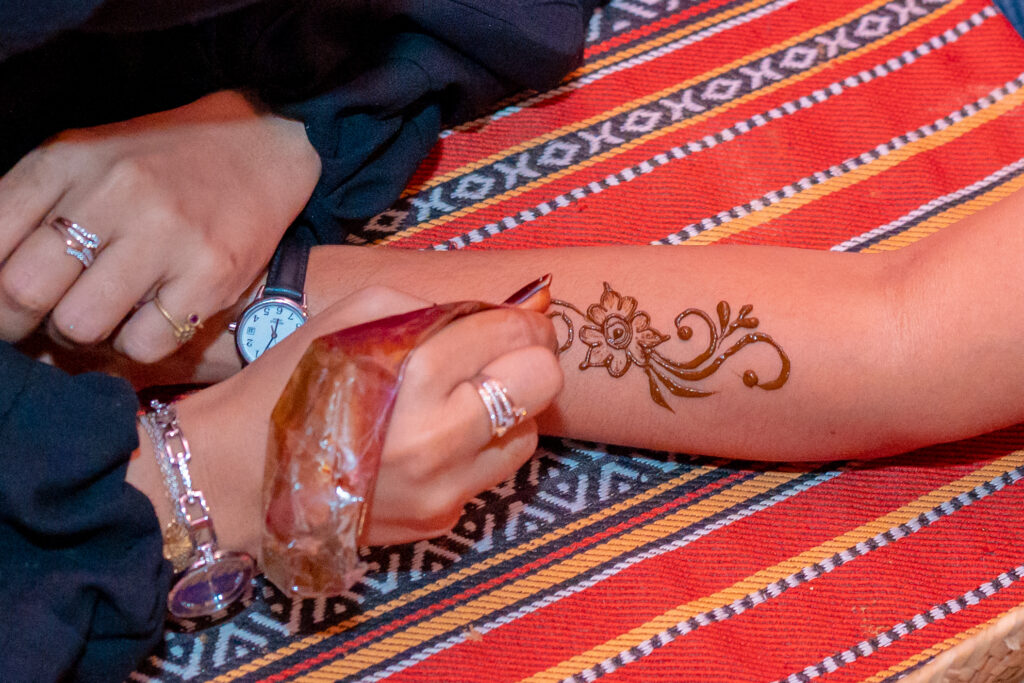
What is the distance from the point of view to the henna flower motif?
3.58ft

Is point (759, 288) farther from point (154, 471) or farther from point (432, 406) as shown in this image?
point (154, 471)

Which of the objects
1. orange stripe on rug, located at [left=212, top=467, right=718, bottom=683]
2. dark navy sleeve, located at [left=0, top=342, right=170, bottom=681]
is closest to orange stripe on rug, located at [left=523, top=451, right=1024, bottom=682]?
orange stripe on rug, located at [left=212, top=467, right=718, bottom=683]

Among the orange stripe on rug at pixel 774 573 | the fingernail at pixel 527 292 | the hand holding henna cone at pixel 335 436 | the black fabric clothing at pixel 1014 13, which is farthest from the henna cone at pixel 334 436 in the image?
the black fabric clothing at pixel 1014 13

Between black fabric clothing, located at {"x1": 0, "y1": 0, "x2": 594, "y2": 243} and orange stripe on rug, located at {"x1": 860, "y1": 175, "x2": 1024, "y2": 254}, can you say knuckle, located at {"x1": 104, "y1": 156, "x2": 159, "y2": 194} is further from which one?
orange stripe on rug, located at {"x1": 860, "y1": 175, "x2": 1024, "y2": 254}

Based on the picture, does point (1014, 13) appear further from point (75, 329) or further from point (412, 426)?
point (75, 329)

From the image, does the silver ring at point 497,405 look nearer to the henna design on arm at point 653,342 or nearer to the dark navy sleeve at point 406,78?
the henna design on arm at point 653,342

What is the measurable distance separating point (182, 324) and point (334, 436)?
1.04 ft

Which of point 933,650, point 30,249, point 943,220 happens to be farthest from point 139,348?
point 943,220

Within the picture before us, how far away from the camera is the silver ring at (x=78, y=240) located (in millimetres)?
980

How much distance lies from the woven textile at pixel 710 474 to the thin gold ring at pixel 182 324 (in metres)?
0.33

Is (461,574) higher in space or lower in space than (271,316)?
lower

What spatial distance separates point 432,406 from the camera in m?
0.85

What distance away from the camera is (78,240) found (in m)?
0.98

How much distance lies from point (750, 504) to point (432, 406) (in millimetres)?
509
